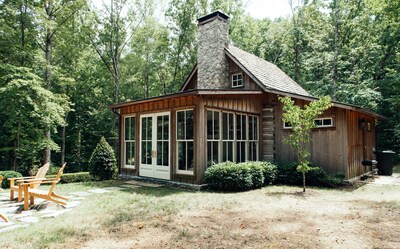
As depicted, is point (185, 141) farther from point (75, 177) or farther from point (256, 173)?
point (75, 177)

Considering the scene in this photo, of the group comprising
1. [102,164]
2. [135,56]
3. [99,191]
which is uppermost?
[135,56]

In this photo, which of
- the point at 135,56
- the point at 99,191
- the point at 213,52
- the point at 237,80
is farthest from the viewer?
the point at 135,56

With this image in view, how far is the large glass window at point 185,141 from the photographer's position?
884 cm

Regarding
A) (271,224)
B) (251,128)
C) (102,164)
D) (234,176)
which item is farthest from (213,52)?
(271,224)

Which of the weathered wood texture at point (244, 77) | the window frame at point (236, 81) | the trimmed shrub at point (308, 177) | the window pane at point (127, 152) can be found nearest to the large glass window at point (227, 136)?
the trimmed shrub at point (308, 177)

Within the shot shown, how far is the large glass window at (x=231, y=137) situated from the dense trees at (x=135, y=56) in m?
8.23

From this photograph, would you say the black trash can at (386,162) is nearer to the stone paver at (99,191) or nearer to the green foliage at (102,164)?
the stone paver at (99,191)

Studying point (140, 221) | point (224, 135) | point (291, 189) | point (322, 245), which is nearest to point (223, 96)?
point (224, 135)

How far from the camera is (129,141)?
1120 centimetres

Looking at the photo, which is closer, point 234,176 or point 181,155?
point 234,176

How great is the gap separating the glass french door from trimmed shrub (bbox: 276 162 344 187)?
413 centimetres

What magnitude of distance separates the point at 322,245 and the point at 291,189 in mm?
4930

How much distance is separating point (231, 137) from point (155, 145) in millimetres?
2826

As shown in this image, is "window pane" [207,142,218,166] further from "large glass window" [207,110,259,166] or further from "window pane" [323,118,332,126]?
"window pane" [323,118,332,126]
